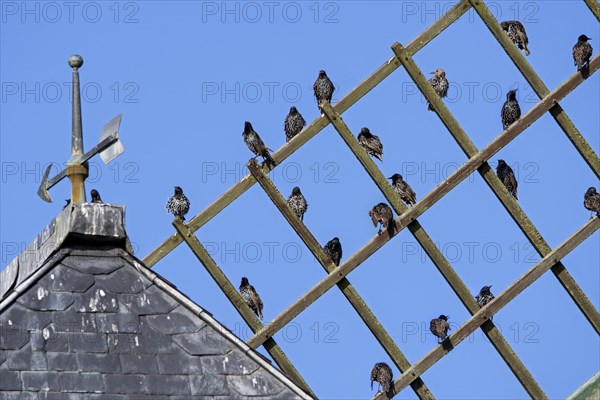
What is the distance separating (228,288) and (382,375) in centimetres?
136

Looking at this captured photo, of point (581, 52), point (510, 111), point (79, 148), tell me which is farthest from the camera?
point (581, 52)

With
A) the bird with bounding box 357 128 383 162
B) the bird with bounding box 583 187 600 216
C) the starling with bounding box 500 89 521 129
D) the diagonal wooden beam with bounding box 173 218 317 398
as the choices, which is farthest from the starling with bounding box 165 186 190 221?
the bird with bounding box 583 187 600 216

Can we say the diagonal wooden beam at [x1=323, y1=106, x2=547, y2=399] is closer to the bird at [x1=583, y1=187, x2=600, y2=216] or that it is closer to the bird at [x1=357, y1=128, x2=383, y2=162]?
the bird at [x1=357, y1=128, x2=383, y2=162]

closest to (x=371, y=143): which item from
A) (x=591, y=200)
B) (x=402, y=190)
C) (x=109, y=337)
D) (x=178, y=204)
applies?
(x=402, y=190)

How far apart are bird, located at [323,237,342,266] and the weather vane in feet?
11.8

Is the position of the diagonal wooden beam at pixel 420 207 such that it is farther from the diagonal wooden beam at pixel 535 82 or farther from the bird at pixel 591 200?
the bird at pixel 591 200

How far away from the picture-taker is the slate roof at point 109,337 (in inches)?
384

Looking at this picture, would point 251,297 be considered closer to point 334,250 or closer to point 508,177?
point 334,250

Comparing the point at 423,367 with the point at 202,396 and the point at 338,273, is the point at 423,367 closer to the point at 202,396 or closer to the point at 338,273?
the point at 338,273

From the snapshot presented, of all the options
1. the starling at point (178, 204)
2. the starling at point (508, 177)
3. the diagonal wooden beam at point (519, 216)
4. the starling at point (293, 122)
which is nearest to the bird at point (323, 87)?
the starling at point (293, 122)

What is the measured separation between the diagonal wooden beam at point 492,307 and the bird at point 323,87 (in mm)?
3108

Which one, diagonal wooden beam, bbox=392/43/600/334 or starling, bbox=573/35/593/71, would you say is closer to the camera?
diagonal wooden beam, bbox=392/43/600/334

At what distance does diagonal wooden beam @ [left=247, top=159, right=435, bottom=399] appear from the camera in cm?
1377

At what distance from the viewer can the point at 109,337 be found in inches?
392
